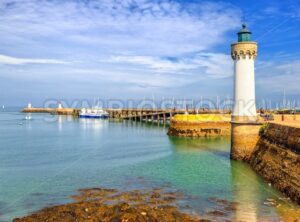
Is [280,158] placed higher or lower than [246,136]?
lower

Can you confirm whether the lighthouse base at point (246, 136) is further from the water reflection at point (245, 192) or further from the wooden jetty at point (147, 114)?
the wooden jetty at point (147, 114)

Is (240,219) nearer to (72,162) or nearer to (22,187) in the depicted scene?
(22,187)

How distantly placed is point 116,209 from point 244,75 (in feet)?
49.6

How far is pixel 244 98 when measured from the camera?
2570 cm

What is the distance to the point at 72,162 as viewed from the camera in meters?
28.7

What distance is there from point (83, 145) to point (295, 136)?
1083 inches

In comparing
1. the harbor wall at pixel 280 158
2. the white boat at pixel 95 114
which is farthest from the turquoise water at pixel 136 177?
the white boat at pixel 95 114

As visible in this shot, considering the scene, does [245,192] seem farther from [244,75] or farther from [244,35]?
[244,35]

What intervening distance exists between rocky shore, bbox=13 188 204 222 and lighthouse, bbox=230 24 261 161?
9.66m

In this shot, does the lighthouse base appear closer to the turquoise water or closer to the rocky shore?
the turquoise water

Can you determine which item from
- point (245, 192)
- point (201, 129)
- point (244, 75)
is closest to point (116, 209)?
point (245, 192)

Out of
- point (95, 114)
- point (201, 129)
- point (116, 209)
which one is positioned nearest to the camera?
point (116, 209)

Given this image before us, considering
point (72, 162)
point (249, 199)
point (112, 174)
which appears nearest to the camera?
point (249, 199)

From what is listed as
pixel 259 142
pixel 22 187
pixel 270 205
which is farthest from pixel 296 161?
pixel 22 187
